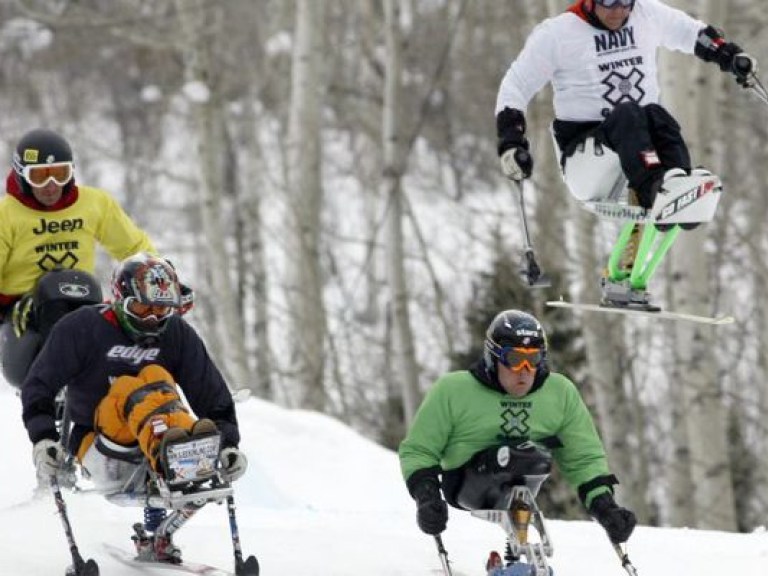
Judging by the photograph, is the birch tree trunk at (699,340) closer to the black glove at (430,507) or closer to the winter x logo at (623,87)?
the winter x logo at (623,87)

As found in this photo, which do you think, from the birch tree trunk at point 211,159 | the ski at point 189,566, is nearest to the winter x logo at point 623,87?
the ski at point 189,566

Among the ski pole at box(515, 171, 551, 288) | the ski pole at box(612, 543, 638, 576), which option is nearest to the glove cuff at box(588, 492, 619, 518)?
the ski pole at box(612, 543, 638, 576)

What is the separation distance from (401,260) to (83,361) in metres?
12.5

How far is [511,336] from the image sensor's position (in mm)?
7453

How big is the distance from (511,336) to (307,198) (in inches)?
489

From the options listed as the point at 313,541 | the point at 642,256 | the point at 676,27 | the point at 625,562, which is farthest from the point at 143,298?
the point at 676,27

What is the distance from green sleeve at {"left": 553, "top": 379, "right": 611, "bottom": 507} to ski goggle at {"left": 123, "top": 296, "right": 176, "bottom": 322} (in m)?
1.82

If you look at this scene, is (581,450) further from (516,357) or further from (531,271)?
(531,271)

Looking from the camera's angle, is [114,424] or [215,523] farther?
[215,523]

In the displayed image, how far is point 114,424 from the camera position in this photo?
25.5 feet

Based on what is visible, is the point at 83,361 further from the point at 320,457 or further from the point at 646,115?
the point at 320,457

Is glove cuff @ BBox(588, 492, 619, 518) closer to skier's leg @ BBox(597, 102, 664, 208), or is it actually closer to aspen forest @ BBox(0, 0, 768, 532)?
skier's leg @ BBox(597, 102, 664, 208)

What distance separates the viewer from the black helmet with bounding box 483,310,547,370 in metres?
7.46

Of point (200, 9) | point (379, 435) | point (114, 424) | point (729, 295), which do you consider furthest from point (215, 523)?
point (729, 295)
